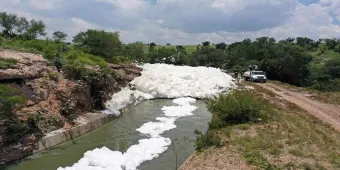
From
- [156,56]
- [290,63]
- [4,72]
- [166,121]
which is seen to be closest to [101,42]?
[166,121]

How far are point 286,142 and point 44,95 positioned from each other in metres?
12.4

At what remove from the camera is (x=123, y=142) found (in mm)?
17000

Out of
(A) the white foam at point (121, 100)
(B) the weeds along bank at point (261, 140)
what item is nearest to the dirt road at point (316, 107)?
(B) the weeds along bank at point (261, 140)

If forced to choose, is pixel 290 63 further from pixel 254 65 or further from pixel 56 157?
pixel 56 157

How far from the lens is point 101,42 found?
1400 inches

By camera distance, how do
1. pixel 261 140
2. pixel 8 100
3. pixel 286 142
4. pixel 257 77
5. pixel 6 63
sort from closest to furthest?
1. pixel 8 100
2. pixel 286 142
3. pixel 261 140
4. pixel 6 63
5. pixel 257 77

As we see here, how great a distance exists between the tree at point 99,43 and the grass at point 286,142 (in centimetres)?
2110

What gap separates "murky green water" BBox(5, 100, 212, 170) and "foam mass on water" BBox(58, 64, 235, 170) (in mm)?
512

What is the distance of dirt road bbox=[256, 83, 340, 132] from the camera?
1945 centimetres

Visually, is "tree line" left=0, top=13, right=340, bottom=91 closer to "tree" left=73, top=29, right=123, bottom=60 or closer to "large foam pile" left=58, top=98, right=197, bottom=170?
"tree" left=73, top=29, right=123, bottom=60

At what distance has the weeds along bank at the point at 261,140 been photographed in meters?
12.0

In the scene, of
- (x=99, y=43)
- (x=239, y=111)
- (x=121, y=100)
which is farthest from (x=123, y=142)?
(x=99, y=43)

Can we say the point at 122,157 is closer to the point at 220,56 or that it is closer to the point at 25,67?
the point at 25,67

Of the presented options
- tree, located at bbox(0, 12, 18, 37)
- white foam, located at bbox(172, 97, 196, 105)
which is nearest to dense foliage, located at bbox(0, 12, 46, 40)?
tree, located at bbox(0, 12, 18, 37)
